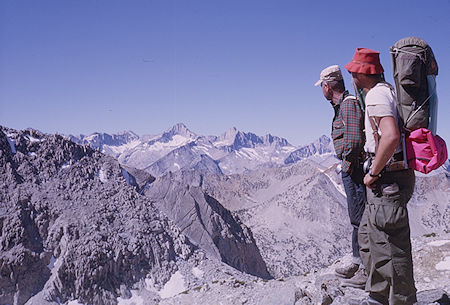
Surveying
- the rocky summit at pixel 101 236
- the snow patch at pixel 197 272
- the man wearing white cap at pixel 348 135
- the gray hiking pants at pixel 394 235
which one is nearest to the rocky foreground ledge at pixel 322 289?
the rocky summit at pixel 101 236

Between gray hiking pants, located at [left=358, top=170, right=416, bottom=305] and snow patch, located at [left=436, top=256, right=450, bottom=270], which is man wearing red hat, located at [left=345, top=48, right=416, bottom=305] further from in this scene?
snow patch, located at [left=436, top=256, right=450, bottom=270]

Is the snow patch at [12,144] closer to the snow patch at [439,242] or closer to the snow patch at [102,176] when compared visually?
the snow patch at [102,176]

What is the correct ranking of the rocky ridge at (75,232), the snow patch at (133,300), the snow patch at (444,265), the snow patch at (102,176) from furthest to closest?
the snow patch at (102,176)
the rocky ridge at (75,232)
the snow patch at (133,300)
the snow patch at (444,265)

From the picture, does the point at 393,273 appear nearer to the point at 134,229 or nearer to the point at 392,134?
the point at 392,134

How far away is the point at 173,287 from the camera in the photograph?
43438mm

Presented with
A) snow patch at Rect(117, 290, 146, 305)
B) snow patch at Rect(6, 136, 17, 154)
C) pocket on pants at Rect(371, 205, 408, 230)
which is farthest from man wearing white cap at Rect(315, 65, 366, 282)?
snow patch at Rect(6, 136, 17, 154)

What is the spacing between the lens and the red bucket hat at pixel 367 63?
17.5ft

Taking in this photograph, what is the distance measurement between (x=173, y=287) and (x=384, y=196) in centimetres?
4215

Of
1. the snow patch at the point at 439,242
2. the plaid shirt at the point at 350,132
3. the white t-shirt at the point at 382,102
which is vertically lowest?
the snow patch at the point at 439,242

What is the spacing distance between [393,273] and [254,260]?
208ft

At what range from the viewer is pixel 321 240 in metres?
113

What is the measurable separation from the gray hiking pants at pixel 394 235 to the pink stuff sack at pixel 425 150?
328 millimetres

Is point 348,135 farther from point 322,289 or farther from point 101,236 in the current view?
point 101,236

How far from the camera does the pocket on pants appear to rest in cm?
505
